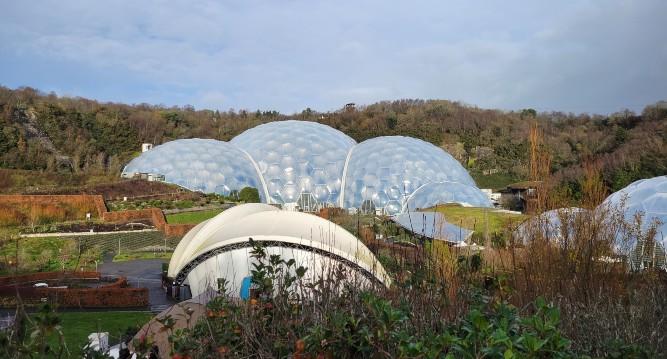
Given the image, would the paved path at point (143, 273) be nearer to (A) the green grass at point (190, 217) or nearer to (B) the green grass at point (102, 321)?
(B) the green grass at point (102, 321)

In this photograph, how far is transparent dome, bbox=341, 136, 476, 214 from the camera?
35344 millimetres

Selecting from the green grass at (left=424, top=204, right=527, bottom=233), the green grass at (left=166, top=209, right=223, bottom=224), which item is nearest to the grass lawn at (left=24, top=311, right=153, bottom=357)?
the green grass at (left=424, top=204, right=527, bottom=233)

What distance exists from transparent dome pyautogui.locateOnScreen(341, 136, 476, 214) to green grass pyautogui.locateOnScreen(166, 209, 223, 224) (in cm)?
905

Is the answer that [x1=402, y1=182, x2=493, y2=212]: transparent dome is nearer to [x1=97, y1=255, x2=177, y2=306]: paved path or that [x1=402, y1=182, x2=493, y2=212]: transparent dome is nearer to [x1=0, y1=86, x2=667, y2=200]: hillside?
[x1=0, y1=86, x2=667, y2=200]: hillside

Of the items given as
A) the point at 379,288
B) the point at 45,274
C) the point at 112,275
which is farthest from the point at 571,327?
the point at 112,275

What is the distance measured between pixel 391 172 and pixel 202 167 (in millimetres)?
12528

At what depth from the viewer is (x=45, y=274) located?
15.9 meters

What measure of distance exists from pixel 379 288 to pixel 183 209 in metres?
28.3

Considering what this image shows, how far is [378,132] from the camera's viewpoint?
6700cm

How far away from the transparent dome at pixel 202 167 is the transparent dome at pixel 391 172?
635cm

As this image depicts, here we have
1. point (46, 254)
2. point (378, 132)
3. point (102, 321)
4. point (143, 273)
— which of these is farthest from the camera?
point (378, 132)

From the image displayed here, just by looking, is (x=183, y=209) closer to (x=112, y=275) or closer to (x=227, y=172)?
(x=227, y=172)

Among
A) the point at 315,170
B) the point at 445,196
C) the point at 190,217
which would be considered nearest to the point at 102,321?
the point at 190,217

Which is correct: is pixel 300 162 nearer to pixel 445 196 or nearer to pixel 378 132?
pixel 445 196
